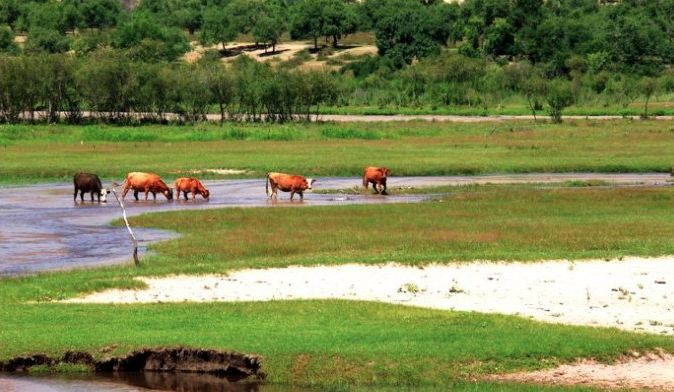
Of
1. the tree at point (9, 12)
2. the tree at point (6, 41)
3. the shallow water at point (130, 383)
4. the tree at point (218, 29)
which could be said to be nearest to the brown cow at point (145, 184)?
the shallow water at point (130, 383)

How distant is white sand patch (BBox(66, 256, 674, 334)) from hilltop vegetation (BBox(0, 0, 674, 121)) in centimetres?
6822

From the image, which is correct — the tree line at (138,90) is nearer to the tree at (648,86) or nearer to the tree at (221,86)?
the tree at (221,86)

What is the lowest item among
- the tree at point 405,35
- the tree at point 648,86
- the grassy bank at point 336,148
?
the grassy bank at point 336,148

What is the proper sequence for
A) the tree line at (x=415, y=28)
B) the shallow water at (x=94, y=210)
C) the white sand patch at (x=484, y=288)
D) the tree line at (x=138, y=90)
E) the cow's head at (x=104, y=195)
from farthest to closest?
the tree line at (x=415, y=28) → the tree line at (x=138, y=90) → the cow's head at (x=104, y=195) → the shallow water at (x=94, y=210) → the white sand patch at (x=484, y=288)

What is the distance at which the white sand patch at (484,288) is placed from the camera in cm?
2367

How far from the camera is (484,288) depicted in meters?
26.0

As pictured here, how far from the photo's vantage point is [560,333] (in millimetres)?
20938

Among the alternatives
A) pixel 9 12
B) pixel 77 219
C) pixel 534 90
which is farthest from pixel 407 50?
pixel 77 219

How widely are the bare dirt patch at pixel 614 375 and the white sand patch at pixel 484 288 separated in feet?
7.54

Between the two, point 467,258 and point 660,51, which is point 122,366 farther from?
point 660,51

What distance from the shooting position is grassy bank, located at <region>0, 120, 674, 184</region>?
61344 millimetres

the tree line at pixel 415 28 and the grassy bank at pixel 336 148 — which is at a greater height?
the tree line at pixel 415 28

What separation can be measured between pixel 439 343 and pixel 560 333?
2.28m

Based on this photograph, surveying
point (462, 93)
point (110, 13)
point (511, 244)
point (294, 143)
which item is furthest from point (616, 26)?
point (511, 244)
